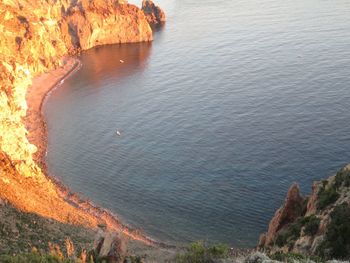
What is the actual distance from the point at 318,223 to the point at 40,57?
98.8 metres

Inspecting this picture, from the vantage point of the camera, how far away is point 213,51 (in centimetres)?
13012

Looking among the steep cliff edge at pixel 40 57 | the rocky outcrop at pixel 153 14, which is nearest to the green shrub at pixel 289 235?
the steep cliff edge at pixel 40 57

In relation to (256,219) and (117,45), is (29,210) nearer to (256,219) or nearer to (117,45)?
(256,219)

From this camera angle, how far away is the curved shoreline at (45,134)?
60.7m

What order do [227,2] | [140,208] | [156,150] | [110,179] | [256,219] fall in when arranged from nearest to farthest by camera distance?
1. [256,219]
2. [140,208]
3. [110,179]
4. [156,150]
5. [227,2]

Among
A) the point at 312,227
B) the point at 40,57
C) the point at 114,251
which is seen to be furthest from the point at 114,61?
the point at 114,251

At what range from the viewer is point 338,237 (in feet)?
99.5

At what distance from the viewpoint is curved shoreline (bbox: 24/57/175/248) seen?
6072cm

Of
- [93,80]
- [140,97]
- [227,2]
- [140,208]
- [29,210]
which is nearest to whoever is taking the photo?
[29,210]

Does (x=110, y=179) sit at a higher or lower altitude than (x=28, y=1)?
lower

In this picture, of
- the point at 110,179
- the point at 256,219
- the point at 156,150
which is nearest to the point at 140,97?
the point at 156,150

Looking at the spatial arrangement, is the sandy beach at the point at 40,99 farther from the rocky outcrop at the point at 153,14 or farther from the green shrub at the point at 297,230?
the green shrub at the point at 297,230

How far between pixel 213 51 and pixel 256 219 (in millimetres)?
78460

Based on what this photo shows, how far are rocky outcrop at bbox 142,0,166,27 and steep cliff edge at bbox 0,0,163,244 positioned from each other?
16.4 m
